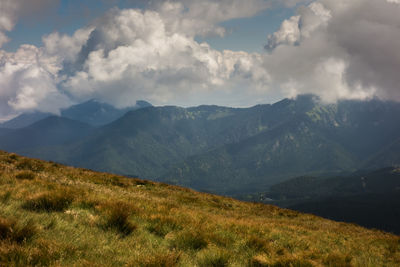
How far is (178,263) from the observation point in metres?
5.41

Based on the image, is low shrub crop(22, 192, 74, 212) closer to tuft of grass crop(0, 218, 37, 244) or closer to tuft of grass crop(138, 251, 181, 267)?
tuft of grass crop(0, 218, 37, 244)

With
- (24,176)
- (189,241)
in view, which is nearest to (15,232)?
(189,241)

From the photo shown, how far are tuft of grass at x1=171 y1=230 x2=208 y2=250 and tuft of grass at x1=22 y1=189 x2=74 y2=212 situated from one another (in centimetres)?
343

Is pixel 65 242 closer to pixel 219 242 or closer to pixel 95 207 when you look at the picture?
pixel 95 207

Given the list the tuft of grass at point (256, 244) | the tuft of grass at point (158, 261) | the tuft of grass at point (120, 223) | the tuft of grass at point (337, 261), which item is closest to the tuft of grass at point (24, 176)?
A: the tuft of grass at point (120, 223)

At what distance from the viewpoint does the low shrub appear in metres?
7.18

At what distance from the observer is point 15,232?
4961 millimetres

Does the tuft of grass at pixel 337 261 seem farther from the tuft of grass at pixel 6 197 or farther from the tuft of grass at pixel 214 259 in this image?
the tuft of grass at pixel 6 197

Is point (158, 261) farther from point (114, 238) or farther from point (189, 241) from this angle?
point (189, 241)

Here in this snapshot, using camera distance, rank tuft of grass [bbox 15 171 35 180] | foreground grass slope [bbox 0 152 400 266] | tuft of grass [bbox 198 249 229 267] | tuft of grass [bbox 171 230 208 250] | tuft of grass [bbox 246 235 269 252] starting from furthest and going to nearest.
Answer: tuft of grass [bbox 15 171 35 180]
tuft of grass [bbox 246 235 269 252]
tuft of grass [bbox 171 230 208 250]
tuft of grass [bbox 198 249 229 267]
foreground grass slope [bbox 0 152 400 266]

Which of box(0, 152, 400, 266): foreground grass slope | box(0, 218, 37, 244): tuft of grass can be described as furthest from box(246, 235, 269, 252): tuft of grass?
box(0, 218, 37, 244): tuft of grass

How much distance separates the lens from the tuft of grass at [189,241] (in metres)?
6.67

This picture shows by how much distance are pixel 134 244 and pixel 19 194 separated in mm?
4465

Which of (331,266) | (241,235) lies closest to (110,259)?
(241,235)
